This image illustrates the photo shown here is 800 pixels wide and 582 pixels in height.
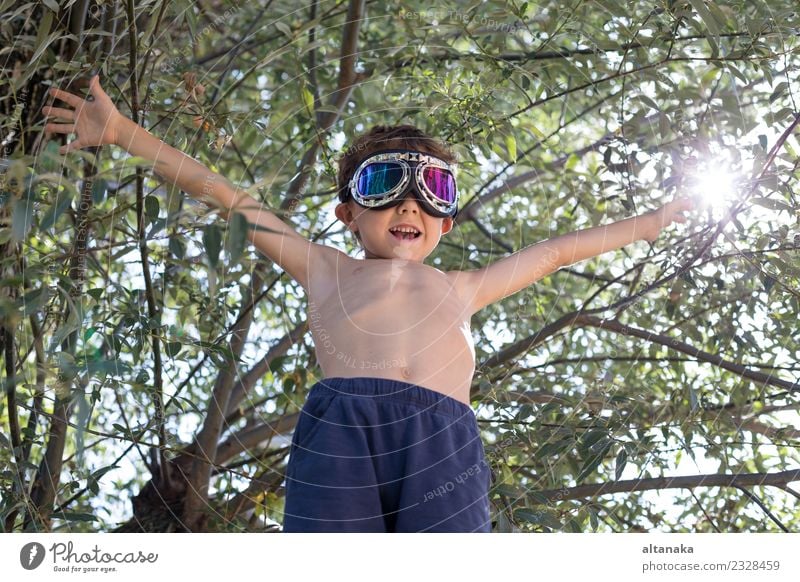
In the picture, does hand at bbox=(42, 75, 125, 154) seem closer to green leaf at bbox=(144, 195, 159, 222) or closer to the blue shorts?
green leaf at bbox=(144, 195, 159, 222)

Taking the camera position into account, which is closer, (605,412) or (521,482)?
(605,412)

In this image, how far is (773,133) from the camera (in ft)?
7.95

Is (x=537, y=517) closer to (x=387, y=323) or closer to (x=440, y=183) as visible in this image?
(x=387, y=323)

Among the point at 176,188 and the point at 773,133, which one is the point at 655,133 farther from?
the point at 176,188

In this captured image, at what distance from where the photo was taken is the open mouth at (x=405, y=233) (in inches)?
75.4

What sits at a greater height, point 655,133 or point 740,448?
point 655,133

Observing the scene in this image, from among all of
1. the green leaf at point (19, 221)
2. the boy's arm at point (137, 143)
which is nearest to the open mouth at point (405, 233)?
the boy's arm at point (137, 143)

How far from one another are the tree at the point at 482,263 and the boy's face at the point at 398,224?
0.25m

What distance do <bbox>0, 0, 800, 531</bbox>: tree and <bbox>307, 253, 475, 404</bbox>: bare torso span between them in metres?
0.23

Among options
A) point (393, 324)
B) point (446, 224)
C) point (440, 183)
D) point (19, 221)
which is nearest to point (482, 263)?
point (446, 224)

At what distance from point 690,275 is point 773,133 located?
1.35 ft

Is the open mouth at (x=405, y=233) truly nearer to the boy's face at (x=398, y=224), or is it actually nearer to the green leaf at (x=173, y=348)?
the boy's face at (x=398, y=224)

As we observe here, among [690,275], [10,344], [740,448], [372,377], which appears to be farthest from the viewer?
[740,448]
